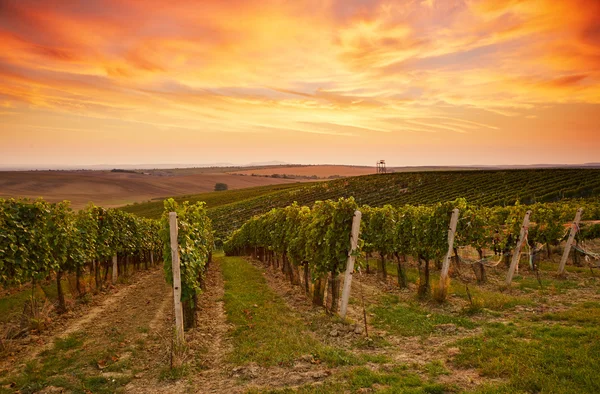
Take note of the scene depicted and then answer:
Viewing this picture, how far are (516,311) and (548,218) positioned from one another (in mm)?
10967

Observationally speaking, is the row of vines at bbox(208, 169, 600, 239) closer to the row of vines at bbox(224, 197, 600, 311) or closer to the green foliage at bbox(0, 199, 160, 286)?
the row of vines at bbox(224, 197, 600, 311)

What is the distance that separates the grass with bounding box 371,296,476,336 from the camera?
9.00m

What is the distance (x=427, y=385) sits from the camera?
591 centimetres

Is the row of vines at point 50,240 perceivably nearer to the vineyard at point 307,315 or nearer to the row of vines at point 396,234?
the vineyard at point 307,315

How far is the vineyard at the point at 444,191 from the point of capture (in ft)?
144

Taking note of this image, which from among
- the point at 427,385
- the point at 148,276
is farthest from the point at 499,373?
the point at 148,276

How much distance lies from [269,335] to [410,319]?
411cm

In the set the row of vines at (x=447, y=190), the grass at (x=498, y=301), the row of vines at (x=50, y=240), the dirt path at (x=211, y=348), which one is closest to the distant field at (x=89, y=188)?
the row of vines at (x=447, y=190)

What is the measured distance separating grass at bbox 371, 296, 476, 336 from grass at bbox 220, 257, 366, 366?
223 centimetres

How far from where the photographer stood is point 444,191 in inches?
2194

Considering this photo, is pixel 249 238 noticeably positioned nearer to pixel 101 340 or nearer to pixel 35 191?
pixel 101 340

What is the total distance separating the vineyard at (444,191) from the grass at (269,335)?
28642 mm

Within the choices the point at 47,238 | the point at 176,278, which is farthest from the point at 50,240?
the point at 176,278

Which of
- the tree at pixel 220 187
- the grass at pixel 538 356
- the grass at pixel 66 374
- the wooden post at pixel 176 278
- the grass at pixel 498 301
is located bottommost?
the tree at pixel 220 187
